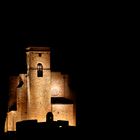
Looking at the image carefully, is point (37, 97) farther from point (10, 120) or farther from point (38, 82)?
point (10, 120)

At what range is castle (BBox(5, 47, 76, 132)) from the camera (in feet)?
139

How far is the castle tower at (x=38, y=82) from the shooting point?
1667 inches

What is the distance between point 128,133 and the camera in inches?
1762

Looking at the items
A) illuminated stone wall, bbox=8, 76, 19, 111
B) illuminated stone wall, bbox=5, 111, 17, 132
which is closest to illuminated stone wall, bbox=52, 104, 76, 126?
illuminated stone wall, bbox=5, 111, 17, 132

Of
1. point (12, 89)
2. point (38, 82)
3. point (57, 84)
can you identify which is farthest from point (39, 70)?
point (12, 89)

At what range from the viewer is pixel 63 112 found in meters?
43.1

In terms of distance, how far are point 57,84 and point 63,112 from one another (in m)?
3.60

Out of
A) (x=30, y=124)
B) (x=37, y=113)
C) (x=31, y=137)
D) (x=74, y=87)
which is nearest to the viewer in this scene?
(x=31, y=137)

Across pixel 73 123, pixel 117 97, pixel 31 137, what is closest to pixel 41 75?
pixel 73 123

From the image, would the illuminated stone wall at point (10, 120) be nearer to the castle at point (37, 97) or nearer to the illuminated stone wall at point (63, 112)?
the castle at point (37, 97)

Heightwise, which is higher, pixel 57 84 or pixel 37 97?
pixel 57 84

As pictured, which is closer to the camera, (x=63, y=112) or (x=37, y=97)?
(x=37, y=97)

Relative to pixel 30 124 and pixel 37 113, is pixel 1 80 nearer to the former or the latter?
pixel 37 113

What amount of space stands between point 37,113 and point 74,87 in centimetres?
685
